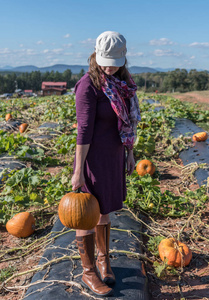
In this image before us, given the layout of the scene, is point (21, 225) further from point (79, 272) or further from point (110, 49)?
point (110, 49)

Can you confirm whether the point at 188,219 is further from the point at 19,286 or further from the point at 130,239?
the point at 19,286

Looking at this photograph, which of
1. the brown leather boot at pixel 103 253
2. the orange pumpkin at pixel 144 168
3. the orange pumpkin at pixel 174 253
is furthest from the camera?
the orange pumpkin at pixel 144 168

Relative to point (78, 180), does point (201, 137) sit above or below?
below

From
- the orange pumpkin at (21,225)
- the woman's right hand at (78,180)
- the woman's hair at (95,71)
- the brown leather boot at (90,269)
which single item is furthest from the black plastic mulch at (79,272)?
the woman's hair at (95,71)

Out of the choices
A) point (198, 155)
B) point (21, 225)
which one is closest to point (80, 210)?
point (21, 225)

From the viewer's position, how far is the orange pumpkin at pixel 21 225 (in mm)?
3592

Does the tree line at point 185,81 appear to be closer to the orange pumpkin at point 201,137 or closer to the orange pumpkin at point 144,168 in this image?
the orange pumpkin at point 201,137

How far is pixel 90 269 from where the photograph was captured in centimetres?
242

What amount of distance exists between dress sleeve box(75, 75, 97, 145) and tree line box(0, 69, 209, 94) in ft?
41.0

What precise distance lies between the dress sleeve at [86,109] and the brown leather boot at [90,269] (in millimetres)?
741

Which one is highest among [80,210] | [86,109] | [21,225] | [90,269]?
[86,109]

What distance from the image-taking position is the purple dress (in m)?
2.18

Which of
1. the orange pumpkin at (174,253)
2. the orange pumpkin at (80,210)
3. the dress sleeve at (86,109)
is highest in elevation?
the dress sleeve at (86,109)

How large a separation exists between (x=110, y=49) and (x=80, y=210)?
1106mm
